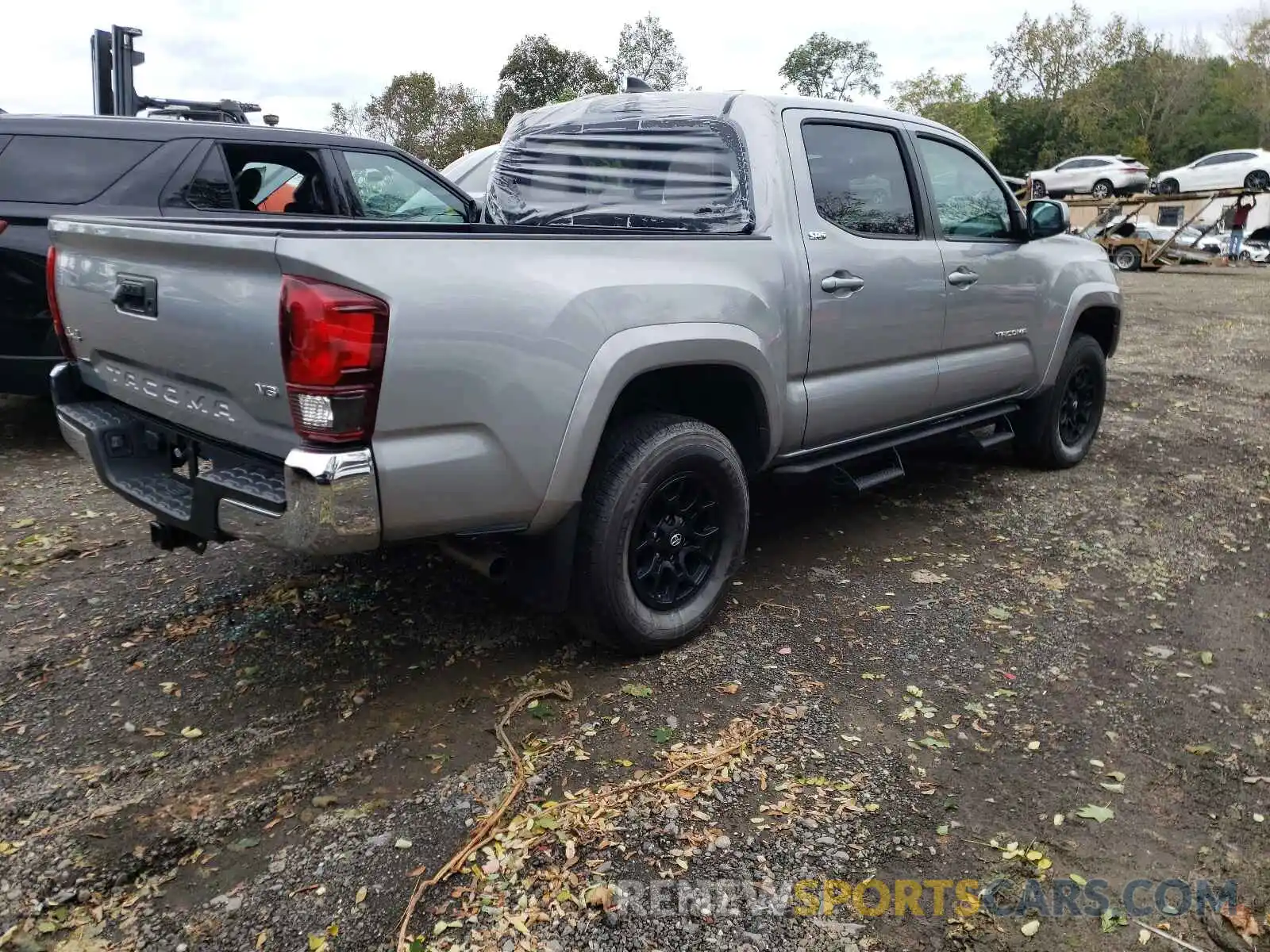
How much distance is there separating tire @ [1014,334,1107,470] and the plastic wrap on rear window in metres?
2.72

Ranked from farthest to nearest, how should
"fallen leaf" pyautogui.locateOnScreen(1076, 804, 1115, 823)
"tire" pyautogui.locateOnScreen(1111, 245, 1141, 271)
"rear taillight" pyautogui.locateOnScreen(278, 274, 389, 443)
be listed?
1. "tire" pyautogui.locateOnScreen(1111, 245, 1141, 271)
2. "fallen leaf" pyautogui.locateOnScreen(1076, 804, 1115, 823)
3. "rear taillight" pyautogui.locateOnScreen(278, 274, 389, 443)

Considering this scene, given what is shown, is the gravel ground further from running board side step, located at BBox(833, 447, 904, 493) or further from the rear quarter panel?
the rear quarter panel

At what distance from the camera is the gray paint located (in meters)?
2.44

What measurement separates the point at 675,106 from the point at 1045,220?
2.18m

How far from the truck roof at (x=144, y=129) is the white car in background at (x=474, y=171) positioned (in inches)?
90.0

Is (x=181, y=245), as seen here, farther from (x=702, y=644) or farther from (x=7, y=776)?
(x=702, y=644)

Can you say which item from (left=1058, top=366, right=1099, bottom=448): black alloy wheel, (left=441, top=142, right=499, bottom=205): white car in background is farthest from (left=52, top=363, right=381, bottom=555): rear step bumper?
(left=441, top=142, right=499, bottom=205): white car in background

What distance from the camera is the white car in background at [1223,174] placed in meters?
29.0

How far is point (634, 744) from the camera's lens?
285cm

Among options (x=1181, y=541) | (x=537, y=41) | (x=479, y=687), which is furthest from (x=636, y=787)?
(x=537, y=41)

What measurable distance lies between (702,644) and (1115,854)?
1.48 meters

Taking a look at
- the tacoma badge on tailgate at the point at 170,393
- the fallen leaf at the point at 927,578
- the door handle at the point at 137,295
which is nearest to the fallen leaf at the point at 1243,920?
the fallen leaf at the point at 927,578

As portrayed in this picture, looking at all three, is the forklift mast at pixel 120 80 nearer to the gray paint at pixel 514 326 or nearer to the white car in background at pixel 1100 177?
the gray paint at pixel 514 326

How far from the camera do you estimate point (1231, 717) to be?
308 cm
